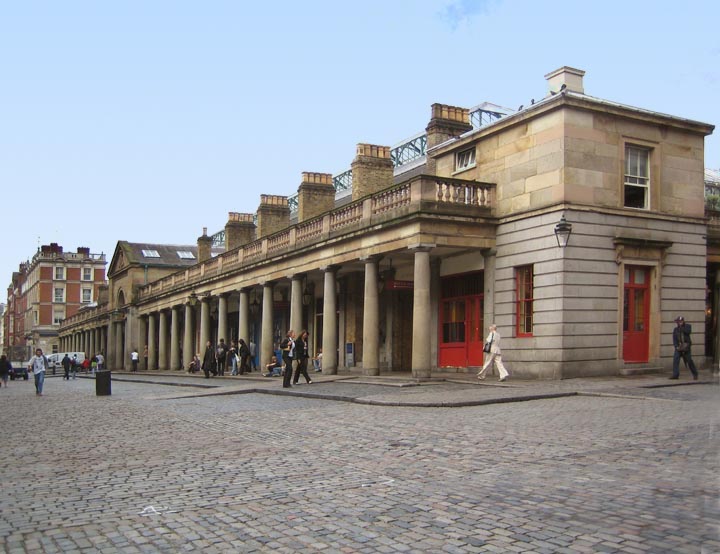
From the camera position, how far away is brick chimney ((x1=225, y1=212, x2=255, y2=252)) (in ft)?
152

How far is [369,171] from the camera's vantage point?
1168 inches

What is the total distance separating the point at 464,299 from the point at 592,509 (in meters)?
18.2

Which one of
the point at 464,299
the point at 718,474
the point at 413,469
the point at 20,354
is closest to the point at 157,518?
the point at 413,469

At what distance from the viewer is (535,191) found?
2073 centimetres

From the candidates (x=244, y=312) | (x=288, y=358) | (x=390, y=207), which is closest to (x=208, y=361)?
(x=244, y=312)

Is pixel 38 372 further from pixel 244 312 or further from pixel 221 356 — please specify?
pixel 244 312

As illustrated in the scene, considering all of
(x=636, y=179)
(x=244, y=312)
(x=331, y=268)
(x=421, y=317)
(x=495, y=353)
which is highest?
(x=636, y=179)

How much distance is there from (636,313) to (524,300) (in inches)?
122

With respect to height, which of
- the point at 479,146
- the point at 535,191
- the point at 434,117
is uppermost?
the point at 434,117

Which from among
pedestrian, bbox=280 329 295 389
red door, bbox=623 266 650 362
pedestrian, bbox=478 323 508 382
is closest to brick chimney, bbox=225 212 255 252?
pedestrian, bbox=280 329 295 389

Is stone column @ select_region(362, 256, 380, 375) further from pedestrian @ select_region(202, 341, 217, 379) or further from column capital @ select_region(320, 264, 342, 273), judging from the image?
pedestrian @ select_region(202, 341, 217, 379)

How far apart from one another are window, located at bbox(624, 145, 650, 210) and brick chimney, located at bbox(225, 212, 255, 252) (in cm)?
2835

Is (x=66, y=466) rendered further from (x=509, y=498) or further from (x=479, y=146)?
(x=479, y=146)

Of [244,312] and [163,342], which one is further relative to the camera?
[163,342]
